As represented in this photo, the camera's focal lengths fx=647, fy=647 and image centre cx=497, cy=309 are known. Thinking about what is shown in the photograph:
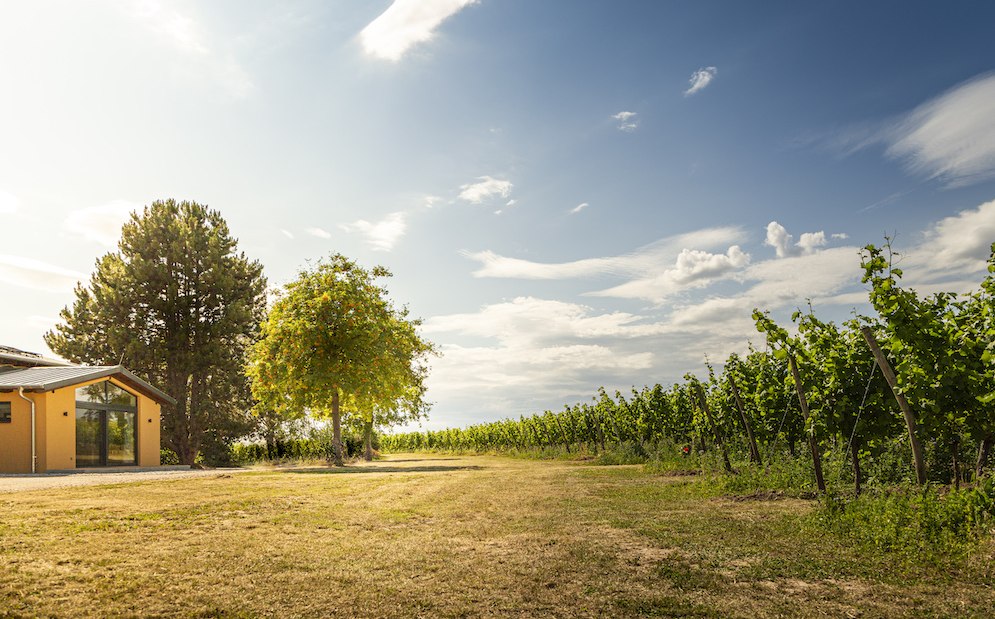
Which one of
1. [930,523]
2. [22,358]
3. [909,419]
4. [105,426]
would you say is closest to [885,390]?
[909,419]

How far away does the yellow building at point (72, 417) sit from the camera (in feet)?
72.3

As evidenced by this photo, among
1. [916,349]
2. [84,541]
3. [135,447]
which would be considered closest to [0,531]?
[84,541]

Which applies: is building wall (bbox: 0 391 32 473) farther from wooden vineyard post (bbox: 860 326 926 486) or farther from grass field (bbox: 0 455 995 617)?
wooden vineyard post (bbox: 860 326 926 486)

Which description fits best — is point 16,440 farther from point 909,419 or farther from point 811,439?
point 909,419

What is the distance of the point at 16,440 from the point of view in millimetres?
22094

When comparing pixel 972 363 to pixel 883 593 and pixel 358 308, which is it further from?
pixel 358 308

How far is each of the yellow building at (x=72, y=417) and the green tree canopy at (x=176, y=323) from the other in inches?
161

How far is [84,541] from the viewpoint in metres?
7.29

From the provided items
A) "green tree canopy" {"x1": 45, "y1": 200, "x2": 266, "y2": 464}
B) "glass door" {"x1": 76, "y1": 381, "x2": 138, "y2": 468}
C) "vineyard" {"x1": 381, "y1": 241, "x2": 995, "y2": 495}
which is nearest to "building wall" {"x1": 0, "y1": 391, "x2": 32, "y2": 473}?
"glass door" {"x1": 76, "y1": 381, "x2": 138, "y2": 468}

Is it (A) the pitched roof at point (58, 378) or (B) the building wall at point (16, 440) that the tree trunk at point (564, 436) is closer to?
(A) the pitched roof at point (58, 378)

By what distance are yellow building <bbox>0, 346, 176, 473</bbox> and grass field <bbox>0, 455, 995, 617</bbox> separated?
13.8 m

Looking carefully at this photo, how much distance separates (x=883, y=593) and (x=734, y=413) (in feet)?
43.3


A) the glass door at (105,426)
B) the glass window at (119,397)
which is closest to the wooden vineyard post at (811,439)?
the glass door at (105,426)

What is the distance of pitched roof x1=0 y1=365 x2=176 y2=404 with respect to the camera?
21797 millimetres
